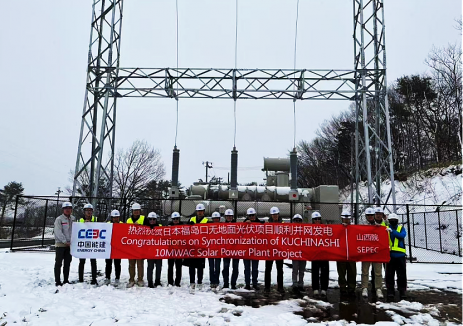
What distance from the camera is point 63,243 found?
27.0 ft

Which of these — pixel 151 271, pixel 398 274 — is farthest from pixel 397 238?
pixel 151 271

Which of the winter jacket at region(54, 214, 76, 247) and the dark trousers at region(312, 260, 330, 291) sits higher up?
the winter jacket at region(54, 214, 76, 247)

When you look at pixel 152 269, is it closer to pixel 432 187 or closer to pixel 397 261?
pixel 397 261

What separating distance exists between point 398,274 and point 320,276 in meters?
1.74

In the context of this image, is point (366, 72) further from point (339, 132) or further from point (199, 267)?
point (339, 132)

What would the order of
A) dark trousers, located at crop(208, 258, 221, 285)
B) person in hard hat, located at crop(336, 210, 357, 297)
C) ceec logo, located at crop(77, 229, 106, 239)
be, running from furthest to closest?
ceec logo, located at crop(77, 229, 106, 239) < dark trousers, located at crop(208, 258, 221, 285) < person in hard hat, located at crop(336, 210, 357, 297)

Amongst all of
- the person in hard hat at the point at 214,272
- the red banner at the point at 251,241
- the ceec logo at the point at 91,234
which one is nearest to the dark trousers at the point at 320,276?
the red banner at the point at 251,241

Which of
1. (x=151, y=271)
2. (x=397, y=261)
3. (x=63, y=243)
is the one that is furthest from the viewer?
(x=151, y=271)

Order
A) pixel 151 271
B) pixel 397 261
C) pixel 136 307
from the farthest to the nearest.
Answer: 1. pixel 151 271
2. pixel 397 261
3. pixel 136 307

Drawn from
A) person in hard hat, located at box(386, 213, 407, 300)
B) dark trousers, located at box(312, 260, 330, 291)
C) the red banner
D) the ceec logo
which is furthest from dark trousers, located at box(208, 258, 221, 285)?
person in hard hat, located at box(386, 213, 407, 300)

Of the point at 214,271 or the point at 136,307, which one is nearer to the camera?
the point at 136,307

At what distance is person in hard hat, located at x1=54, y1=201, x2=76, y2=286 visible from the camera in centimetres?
815

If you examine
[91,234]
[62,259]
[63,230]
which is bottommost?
[62,259]

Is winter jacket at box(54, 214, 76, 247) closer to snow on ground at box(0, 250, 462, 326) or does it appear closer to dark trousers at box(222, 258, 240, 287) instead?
snow on ground at box(0, 250, 462, 326)
